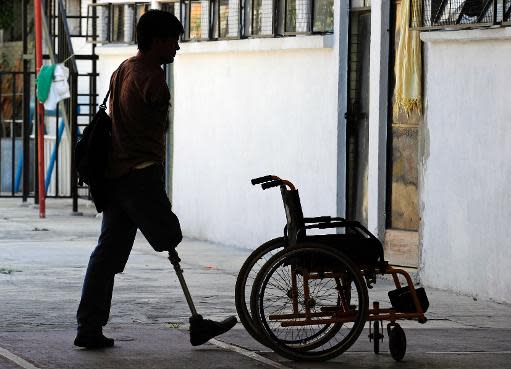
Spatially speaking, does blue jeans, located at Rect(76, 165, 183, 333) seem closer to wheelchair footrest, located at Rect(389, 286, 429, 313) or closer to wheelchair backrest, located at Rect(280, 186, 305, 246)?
wheelchair backrest, located at Rect(280, 186, 305, 246)

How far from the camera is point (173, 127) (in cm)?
1984

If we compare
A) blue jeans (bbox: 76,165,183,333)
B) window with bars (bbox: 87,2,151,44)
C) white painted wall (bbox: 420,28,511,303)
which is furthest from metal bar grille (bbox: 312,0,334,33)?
blue jeans (bbox: 76,165,183,333)

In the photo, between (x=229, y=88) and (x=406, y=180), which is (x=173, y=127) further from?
(x=406, y=180)

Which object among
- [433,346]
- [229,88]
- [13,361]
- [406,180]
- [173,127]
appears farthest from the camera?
[173,127]

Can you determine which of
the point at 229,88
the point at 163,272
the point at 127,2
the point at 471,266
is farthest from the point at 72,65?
the point at 471,266

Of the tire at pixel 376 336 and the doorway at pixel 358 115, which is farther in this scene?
the doorway at pixel 358 115

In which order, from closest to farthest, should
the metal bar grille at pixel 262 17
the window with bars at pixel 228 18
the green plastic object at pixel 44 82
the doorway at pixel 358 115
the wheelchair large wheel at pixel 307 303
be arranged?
the wheelchair large wheel at pixel 307 303 → the doorway at pixel 358 115 → the window with bars at pixel 228 18 → the metal bar grille at pixel 262 17 → the green plastic object at pixel 44 82

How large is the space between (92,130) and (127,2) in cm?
1151

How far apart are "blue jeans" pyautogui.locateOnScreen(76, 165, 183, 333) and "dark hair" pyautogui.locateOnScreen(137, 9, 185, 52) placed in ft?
2.34

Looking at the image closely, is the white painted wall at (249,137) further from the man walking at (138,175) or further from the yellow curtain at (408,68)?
the man walking at (138,175)

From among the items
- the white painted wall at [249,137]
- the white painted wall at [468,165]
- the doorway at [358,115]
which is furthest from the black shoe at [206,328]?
the white painted wall at [249,137]

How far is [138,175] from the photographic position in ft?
30.8

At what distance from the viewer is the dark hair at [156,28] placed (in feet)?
30.9

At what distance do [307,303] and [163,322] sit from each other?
1906 millimetres
